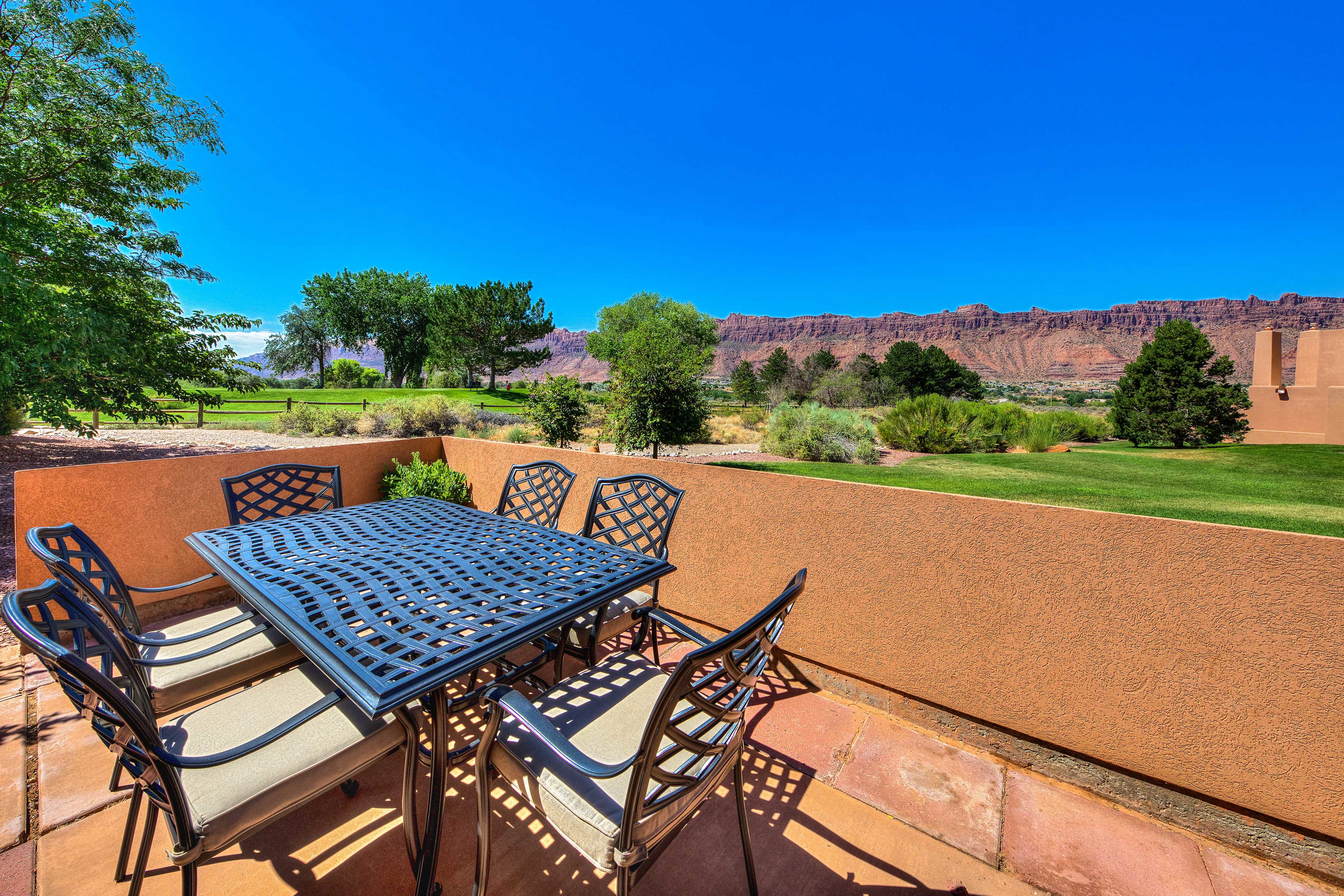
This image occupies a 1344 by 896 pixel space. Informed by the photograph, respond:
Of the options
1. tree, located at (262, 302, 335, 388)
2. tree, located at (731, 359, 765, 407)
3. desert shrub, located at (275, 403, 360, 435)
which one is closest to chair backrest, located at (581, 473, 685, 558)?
desert shrub, located at (275, 403, 360, 435)

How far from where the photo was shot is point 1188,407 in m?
14.1

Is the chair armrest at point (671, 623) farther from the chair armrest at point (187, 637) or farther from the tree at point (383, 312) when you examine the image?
the tree at point (383, 312)

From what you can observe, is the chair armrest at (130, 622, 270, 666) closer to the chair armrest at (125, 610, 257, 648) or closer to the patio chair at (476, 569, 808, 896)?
the chair armrest at (125, 610, 257, 648)

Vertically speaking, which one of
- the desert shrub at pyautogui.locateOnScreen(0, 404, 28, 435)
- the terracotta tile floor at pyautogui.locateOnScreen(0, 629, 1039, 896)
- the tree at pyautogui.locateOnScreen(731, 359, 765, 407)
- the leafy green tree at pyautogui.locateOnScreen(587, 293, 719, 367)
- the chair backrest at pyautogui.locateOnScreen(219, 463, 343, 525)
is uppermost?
the leafy green tree at pyautogui.locateOnScreen(587, 293, 719, 367)

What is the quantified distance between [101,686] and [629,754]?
3.67 feet

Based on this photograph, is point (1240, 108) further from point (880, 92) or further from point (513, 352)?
point (513, 352)

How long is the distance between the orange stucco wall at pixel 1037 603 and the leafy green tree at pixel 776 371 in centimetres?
3200

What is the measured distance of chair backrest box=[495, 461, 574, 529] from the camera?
282 cm

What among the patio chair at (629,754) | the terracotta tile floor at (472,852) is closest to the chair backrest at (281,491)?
the terracotta tile floor at (472,852)

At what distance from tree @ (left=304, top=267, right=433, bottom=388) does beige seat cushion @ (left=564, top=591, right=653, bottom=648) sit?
40.4 metres

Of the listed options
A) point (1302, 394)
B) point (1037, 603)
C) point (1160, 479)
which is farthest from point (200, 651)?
point (1302, 394)

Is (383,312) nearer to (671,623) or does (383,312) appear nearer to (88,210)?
(88,210)

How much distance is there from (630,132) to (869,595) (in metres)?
23.9

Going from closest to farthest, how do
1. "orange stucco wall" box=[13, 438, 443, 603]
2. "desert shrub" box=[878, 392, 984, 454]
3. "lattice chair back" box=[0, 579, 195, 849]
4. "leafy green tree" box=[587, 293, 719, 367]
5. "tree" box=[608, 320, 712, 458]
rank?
"lattice chair back" box=[0, 579, 195, 849], "orange stucco wall" box=[13, 438, 443, 603], "tree" box=[608, 320, 712, 458], "desert shrub" box=[878, 392, 984, 454], "leafy green tree" box=[587, 293, 719, 367]
